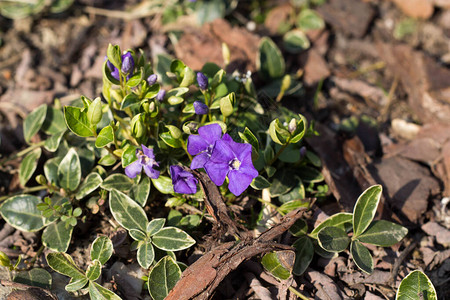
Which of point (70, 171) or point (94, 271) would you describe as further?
point (70, 171)

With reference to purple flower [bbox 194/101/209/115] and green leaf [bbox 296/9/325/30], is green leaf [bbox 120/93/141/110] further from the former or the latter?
green leaf [bbox 296/9/325/30]

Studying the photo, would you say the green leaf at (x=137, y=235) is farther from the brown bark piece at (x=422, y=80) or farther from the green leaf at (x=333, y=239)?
the brown bark piece at (x=422, y=80)

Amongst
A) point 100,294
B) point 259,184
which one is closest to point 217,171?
point 259,184

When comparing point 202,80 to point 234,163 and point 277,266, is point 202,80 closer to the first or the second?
point 234,163

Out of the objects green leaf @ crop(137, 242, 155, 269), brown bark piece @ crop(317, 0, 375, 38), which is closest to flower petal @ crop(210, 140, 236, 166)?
green leaf @ crop(137, 242, 155, 269)

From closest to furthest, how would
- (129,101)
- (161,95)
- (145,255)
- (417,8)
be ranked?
(145,255)
(129,101)
(161,95)
(417,8)

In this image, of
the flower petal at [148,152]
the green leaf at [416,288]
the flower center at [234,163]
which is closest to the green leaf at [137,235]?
the flower petal at [148,152]

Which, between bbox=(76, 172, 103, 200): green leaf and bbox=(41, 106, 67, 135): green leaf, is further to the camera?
bbox=(41, 106, 67, 135): green leaf
